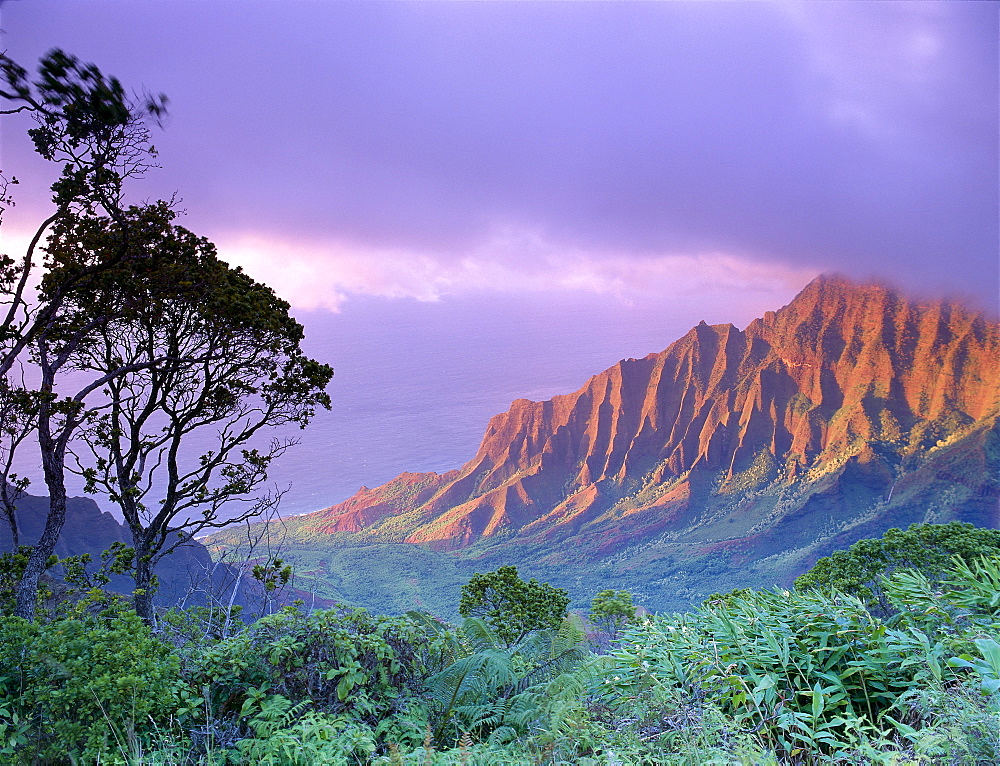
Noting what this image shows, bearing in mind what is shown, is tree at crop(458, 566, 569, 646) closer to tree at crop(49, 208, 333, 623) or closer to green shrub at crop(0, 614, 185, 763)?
tree at crop(49, 208, 333, 623)

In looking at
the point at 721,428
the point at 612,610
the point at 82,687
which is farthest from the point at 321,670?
the point at 721,428

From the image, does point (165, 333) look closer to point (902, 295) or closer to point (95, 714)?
point (95, 714)

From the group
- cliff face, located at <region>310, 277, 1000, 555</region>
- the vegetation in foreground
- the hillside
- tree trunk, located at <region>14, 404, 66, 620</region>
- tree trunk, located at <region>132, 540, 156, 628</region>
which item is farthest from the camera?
cliff face, located at <region>310, 277, 1000, 555</region>

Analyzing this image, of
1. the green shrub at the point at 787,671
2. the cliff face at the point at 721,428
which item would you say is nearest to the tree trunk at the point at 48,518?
the green shrub at the point at 787,671

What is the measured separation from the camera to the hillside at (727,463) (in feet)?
190

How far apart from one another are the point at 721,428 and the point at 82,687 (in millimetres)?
80436

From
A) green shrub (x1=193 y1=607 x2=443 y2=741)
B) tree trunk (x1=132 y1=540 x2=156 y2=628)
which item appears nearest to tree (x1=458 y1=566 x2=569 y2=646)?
tree trunk (x1=132 y1=540 x2=156 y2=628)

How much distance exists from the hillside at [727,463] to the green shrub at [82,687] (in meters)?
49.5

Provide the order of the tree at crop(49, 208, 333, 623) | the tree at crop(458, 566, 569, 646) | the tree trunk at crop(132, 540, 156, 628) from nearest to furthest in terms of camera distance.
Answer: the tree trunk at crop(132, 540, 156, 628), the tree at crop(49, 208, 333, 623), the tree at crop(458, 566, 569, 646)

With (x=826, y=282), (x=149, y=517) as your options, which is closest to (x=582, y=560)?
(x=826, y=282)

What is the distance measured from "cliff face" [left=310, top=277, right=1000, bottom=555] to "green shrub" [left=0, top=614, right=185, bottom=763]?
209 feet

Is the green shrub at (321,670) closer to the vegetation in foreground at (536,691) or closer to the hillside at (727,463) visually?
the vegetation in foreground at (536,691)

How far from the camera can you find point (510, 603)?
1145 cm

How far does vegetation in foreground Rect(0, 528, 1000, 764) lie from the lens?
9.39ft
